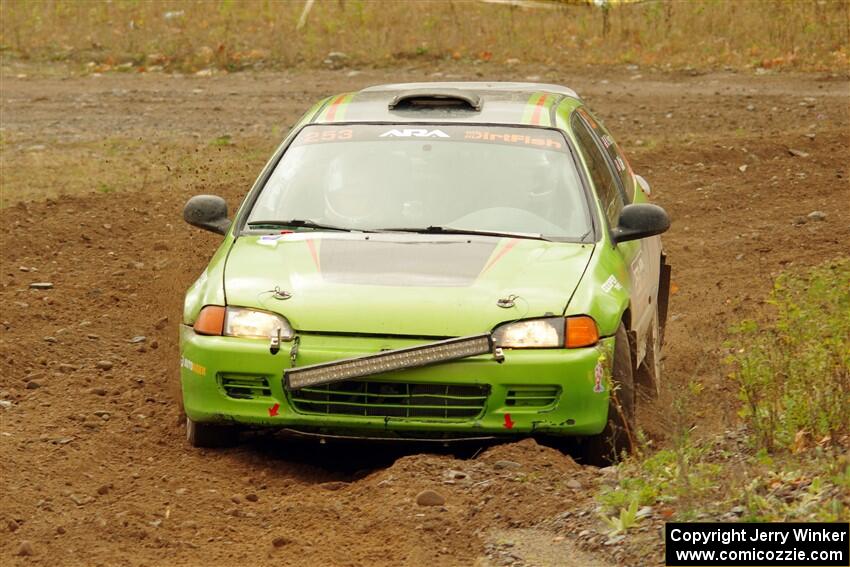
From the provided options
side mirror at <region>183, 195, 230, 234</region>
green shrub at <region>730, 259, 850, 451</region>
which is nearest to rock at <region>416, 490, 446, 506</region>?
green shrub at <region>730, 259, 850, 451</region>

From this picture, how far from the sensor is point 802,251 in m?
11.2

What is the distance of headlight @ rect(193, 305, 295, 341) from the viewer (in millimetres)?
6387

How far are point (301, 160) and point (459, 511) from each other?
2.68m

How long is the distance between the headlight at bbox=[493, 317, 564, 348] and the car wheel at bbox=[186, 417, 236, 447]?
1.35 m

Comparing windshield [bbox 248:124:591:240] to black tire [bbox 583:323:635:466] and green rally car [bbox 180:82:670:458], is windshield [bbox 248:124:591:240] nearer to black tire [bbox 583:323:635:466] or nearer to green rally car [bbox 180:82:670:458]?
green rally car [bbox 180:82:670:458]

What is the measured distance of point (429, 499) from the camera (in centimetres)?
568

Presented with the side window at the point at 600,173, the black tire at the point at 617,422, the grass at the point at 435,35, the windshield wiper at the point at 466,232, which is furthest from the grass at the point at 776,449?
the grass at the point at 435,35

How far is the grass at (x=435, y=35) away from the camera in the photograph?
22000 millimetres

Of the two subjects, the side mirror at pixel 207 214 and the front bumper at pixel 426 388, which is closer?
the front bumper at pixel 426 388

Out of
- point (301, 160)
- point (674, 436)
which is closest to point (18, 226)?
point (301, 160)

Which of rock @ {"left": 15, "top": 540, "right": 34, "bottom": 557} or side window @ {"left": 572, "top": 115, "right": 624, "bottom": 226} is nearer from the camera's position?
rock @ {"left": 15, "top": 540, "right": 34, "bottom": 557}

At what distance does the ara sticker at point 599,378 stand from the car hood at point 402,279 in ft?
0.96

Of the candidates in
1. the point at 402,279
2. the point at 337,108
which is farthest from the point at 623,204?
the point at 402,279

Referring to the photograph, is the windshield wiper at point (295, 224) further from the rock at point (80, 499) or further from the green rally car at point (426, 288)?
the rock at point (80, 499)
